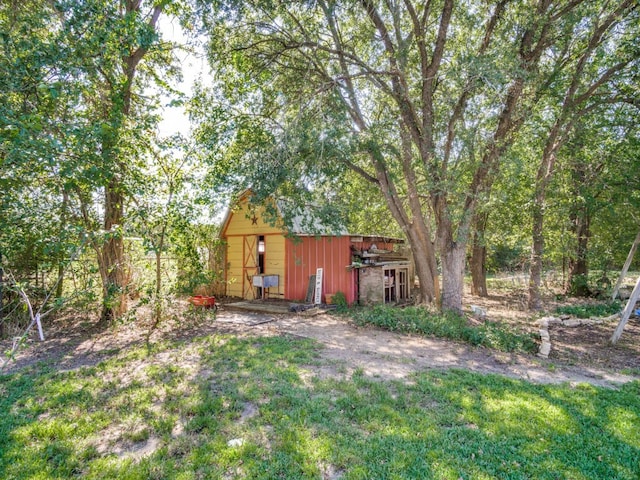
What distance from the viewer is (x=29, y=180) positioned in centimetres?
561

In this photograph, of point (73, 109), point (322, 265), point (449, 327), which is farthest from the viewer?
point (322, 265)

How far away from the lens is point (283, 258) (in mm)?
10812

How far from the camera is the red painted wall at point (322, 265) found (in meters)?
9.96

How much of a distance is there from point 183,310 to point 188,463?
515 cm

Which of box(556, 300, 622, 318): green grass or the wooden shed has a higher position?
the wooden shed

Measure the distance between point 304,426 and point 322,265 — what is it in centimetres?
726

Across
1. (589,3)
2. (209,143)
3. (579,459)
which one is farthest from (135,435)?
(589,3)

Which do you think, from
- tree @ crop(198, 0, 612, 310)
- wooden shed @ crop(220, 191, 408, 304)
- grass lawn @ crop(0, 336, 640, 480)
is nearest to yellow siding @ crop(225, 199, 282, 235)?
wooden shed @ crop(220, 191, 408, 304)

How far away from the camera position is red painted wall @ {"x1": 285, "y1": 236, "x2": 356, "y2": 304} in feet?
32.7

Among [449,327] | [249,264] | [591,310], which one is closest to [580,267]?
[591,310]

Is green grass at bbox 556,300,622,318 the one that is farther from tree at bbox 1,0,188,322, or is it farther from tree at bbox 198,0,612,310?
tree at bbox 1,0,188,322

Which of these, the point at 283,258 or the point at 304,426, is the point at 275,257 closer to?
the point at 283,258

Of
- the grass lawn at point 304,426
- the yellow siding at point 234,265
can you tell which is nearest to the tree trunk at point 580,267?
the grass lawn at point 304,426

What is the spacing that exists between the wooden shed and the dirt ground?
1.74m
